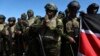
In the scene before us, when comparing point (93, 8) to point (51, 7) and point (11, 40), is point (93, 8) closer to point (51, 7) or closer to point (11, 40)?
point (51, 7)

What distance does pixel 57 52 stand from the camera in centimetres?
974

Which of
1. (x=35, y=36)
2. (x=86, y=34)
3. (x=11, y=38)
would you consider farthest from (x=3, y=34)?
(x=86, y=34)

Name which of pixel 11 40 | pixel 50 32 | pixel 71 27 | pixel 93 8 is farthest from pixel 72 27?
pixel 11 40

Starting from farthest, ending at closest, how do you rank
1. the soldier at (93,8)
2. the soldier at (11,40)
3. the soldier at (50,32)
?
the soldier at (11,40) → the soldier at (93,8) → the soldier at (50,32)

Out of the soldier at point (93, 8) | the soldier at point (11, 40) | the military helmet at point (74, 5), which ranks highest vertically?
the military helmet at point (74, 5)

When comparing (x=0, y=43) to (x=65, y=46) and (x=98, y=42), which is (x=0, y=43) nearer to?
(x=65, y=46)

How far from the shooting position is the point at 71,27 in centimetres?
963

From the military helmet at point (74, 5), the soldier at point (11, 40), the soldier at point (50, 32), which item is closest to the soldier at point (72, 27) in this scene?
the military helmet at point (74, 5)

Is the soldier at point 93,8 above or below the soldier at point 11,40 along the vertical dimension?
above

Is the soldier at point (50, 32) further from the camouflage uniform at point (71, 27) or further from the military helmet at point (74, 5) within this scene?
the military helmet at point (74, 5)

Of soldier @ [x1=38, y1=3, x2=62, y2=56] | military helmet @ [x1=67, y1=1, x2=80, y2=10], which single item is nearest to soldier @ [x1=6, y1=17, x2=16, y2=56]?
soldier @ [x1=38, y1=3, x2=62, y2=56]

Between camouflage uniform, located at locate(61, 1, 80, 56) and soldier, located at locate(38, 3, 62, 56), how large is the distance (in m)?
0.23

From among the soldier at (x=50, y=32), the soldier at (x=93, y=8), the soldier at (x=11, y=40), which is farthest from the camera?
the soldier at (x=11, y=40)

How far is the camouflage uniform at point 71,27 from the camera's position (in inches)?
372
